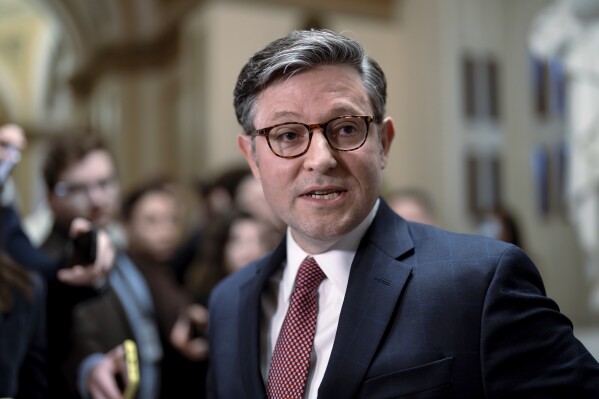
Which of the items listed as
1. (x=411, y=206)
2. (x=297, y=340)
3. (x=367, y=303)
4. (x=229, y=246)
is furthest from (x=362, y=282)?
(x=411, y=206)

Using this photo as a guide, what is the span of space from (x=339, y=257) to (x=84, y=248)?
37.5 inches

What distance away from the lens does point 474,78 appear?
919cm

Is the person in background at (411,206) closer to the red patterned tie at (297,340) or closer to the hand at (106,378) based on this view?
the hand at (106,378)

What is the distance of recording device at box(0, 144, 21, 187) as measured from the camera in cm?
220

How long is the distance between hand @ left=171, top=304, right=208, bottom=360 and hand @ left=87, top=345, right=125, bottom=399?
54 centimetres

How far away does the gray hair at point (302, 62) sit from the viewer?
5.03 feet

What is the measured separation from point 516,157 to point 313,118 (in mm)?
8061

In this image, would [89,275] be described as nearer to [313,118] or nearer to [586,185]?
[313,118]

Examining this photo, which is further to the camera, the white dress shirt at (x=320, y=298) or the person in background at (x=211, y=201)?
the person in background at (x=211, y=201)

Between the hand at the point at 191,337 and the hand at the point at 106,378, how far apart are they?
0.54m

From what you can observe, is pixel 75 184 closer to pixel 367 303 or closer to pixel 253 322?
pixel 253 322

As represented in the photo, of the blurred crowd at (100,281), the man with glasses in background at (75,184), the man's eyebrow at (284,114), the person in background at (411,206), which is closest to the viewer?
the man's eyebrow at (284,114)

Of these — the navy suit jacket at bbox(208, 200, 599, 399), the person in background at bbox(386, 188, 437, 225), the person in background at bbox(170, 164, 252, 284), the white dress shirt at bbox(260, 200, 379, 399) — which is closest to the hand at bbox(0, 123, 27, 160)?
the white dress shirt at bbox(260, 200, 379, 399)

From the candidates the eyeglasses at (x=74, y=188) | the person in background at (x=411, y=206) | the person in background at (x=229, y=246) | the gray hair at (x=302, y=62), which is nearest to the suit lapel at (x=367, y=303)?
the gray hair at (x=302, y=62)
